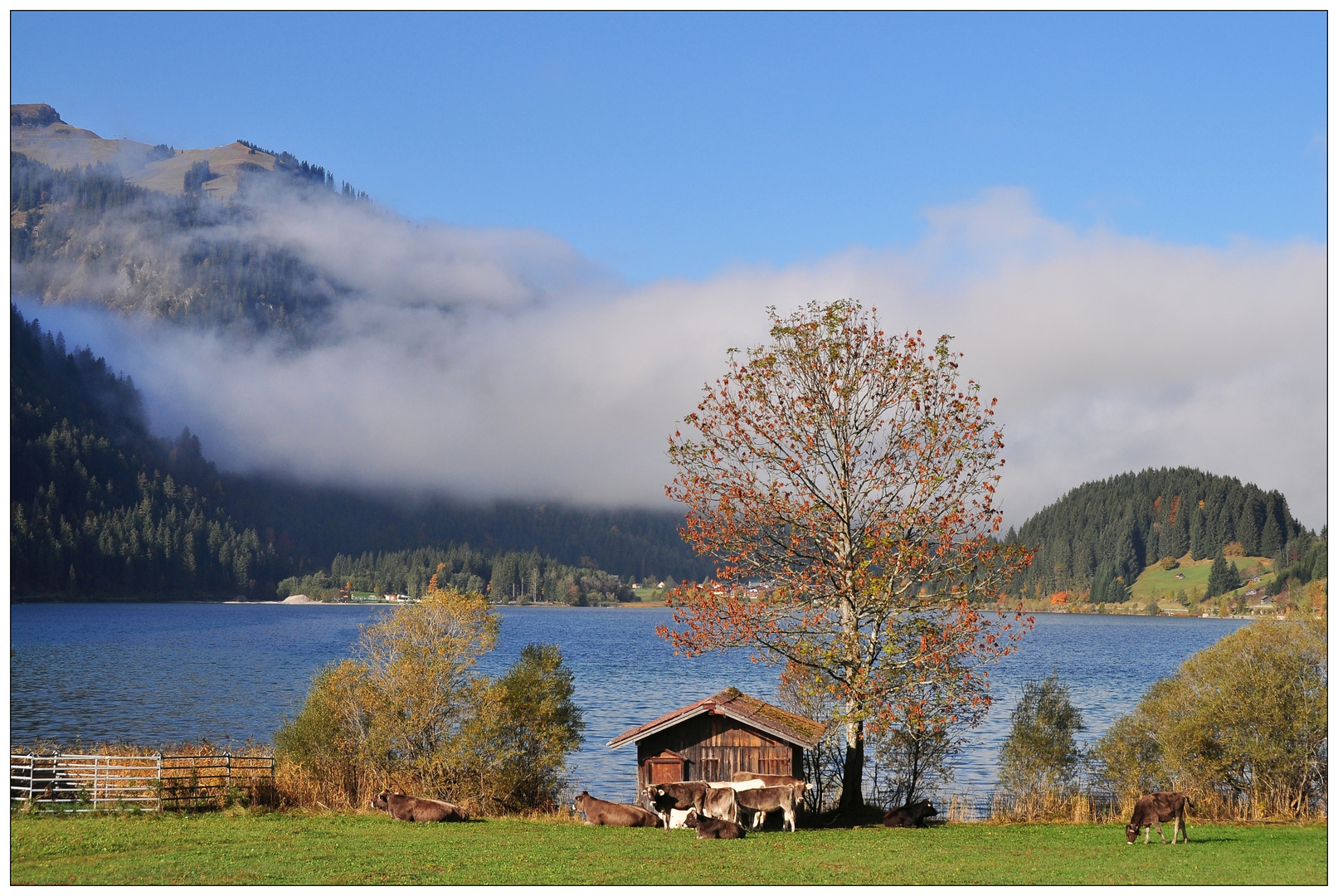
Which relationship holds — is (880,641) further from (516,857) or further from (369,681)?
(369,681)

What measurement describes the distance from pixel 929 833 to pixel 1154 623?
16844cm

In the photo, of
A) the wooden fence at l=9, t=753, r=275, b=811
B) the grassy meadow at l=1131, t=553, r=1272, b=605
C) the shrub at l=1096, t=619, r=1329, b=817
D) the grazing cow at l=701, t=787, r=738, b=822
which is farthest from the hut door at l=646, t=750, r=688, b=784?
the grassy meadow at l=1131, t=553, r=1272, b=605

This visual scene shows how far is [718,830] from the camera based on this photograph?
914 inches

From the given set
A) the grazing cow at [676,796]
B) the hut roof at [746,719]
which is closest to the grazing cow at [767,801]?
the grazing cow at [676,796]

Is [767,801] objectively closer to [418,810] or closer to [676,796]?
[676,796]

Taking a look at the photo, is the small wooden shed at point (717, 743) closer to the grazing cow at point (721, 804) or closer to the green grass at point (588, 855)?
the grazing cow at point (721, 804)

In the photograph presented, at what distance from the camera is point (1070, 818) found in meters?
29.4

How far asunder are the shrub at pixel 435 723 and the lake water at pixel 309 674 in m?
6.74

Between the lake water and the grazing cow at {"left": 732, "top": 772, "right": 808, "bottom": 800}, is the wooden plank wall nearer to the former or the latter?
the grazing cow at {"left": 732, "top": 772, "right": 808, "bottom": 800}

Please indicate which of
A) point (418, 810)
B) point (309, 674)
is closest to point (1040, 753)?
point (418, 810)

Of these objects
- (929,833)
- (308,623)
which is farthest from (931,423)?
(308,623)

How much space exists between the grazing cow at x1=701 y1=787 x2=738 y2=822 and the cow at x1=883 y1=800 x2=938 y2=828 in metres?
4.65

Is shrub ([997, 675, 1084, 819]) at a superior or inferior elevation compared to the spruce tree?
inferior

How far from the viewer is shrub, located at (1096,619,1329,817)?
29922mm
